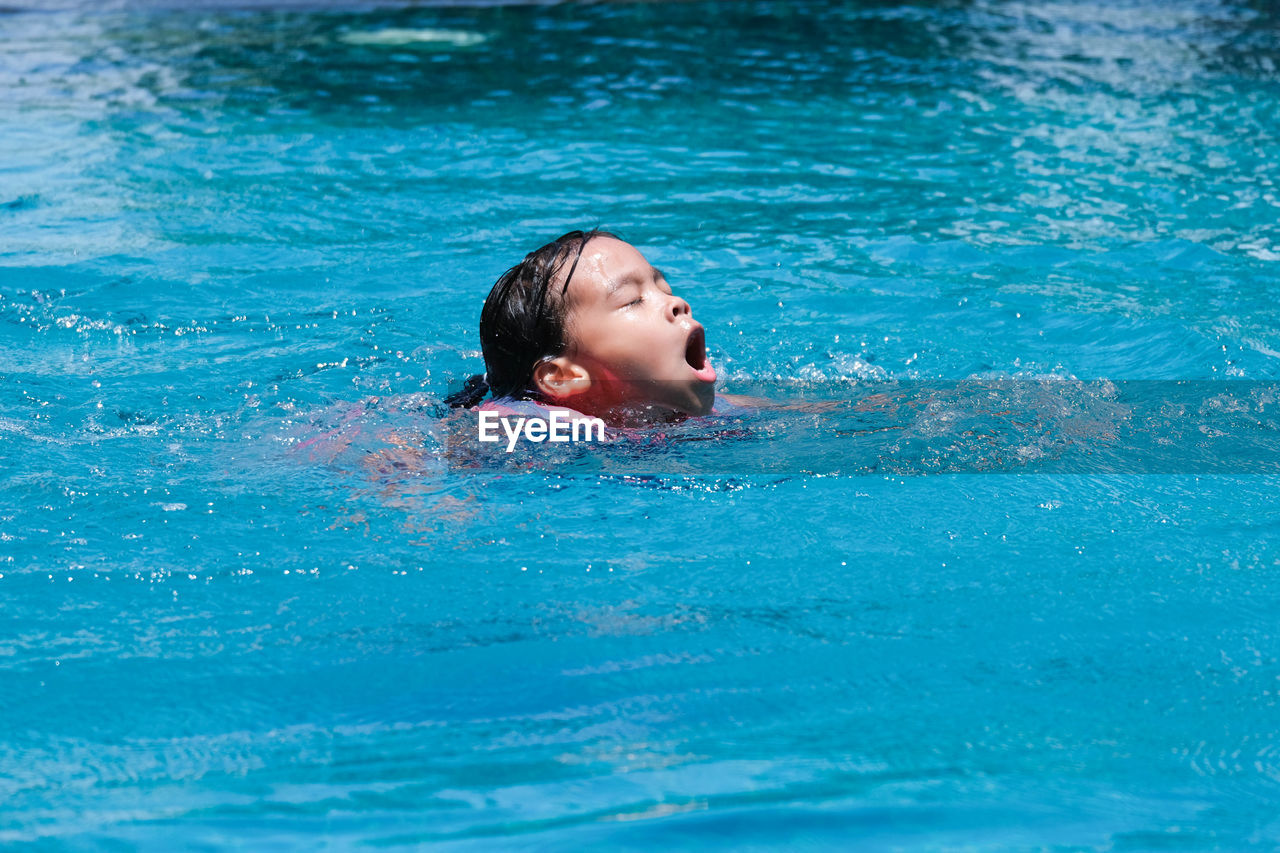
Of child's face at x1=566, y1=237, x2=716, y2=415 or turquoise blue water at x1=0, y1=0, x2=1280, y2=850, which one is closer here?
turquoise blue water at x1=0, y1=0, x2=1280, y2=850

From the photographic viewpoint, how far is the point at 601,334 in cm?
381

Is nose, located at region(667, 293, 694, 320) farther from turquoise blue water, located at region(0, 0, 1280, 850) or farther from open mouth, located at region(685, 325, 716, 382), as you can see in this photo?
turquoise blue water, located at region(0, 0, 1280, 850)

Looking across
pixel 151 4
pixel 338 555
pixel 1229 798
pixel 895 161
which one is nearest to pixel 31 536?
pixel 338 555

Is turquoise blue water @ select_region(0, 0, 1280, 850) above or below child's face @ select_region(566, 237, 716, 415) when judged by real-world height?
below

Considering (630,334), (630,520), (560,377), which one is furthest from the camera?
(560,377)

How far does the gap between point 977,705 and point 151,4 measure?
451 inches

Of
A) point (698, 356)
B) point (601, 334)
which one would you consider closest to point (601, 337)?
point (601, 334)

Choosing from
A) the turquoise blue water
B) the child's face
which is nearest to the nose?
the child's face

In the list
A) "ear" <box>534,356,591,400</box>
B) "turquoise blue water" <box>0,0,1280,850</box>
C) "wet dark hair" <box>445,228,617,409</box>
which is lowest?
"turquoise blue water" <box>0,0,1280,850</box>

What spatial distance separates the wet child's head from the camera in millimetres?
3781

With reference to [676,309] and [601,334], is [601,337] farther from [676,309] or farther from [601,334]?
[676,309]

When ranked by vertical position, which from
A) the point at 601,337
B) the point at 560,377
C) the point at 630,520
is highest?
the point at 601,337

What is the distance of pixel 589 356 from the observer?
3.84m

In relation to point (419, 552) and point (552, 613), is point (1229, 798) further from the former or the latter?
point (419, 552)
